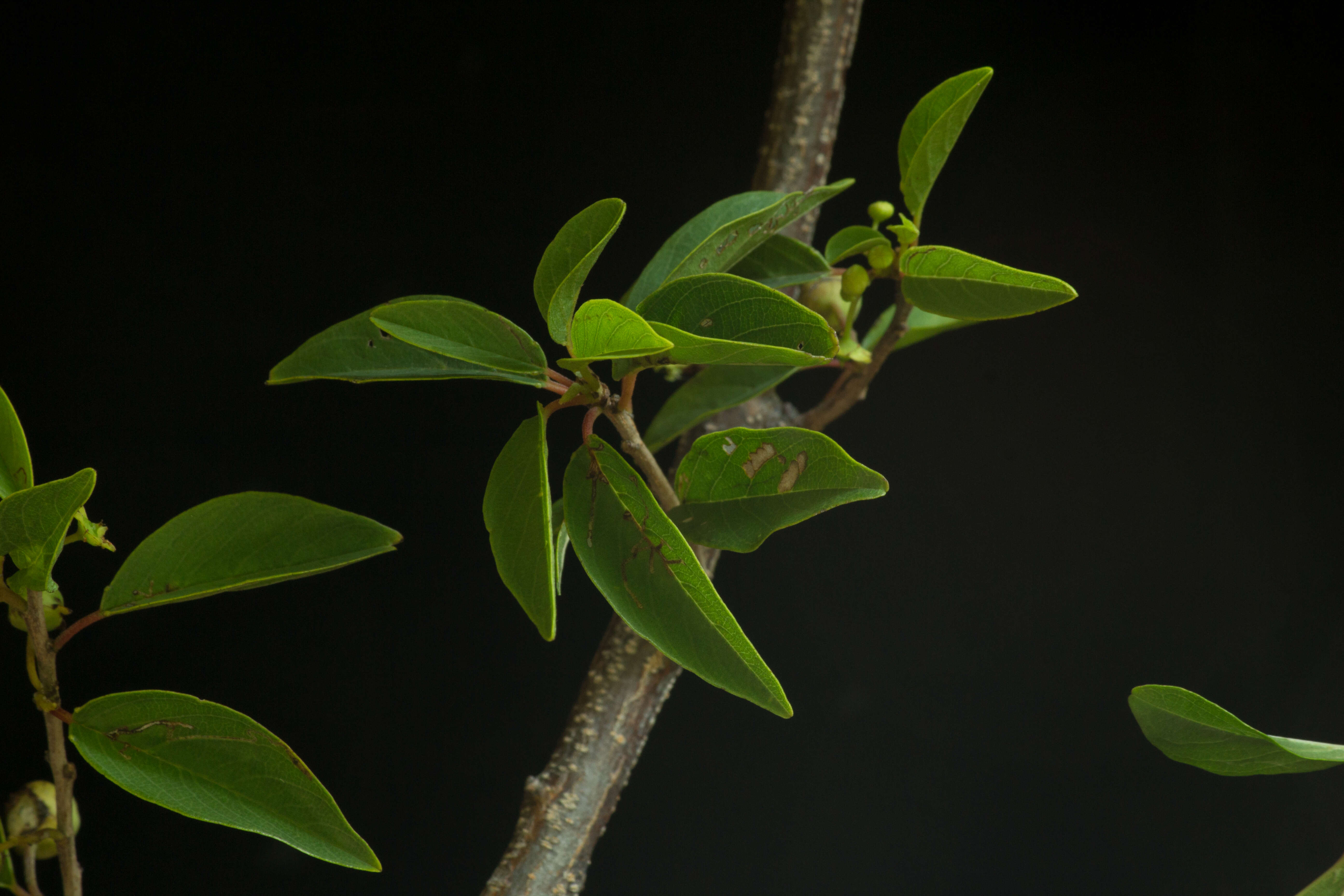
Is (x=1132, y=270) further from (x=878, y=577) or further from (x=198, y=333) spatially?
(x=198, y=333)

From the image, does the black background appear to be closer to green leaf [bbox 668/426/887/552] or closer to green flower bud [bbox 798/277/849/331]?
green flower bud [bbox 798/277/849/331]

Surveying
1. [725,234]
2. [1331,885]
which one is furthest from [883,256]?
[1331,885]

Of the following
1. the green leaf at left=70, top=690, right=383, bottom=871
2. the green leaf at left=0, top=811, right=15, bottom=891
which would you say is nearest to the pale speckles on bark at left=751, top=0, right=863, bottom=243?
the green leaf at left=70, top=690, right=383, bottom=871

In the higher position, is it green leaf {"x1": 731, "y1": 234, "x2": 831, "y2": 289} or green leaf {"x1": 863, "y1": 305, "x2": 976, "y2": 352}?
green leaf {"x1": 731, "y1": 234, "x2": 831, "y2": 289}

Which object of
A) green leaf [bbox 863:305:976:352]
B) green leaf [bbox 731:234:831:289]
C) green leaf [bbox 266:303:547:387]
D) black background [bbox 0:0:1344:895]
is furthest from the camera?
black background [bbox 0:0:1344:895]

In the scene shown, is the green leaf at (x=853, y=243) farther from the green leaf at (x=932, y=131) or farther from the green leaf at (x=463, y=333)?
the green leaf at (x=463, y=333)

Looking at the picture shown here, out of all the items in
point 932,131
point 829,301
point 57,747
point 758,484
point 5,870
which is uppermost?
point 932,131

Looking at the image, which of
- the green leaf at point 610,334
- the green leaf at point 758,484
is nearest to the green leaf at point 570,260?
the green leaf at point 610,334

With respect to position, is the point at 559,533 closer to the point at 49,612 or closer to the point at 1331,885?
the point at 49,612
